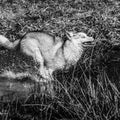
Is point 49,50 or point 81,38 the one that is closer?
point 49,50

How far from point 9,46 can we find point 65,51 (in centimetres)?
91

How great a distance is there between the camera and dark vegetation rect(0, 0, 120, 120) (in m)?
3.74

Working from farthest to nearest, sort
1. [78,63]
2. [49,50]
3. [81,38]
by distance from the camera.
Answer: [81,38], [49,50], [78,63]

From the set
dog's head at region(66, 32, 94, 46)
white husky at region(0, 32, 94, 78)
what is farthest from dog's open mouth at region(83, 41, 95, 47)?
white husky at region(0, 32, 94, 78)

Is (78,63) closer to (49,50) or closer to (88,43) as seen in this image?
(49,50)

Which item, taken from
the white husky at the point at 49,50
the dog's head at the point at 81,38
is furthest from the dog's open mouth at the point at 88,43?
the white husky at the point at 49,50

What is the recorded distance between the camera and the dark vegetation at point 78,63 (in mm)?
3740

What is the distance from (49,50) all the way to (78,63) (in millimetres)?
545

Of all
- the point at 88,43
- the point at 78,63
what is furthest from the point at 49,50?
the point at 88,43

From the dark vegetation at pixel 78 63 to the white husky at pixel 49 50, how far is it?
0.64ft

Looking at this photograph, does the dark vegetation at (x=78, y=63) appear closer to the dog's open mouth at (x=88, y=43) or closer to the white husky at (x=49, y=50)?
the dog's open mouth at (x=88, y=43)

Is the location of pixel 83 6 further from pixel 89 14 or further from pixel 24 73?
pixel 24 73

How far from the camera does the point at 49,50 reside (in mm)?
5648

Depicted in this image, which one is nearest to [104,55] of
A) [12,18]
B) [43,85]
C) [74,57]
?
[74,57]
